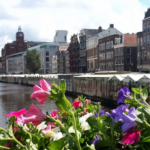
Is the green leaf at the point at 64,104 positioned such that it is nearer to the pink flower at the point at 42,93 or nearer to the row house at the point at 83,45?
the pink flower at the point at 42,93

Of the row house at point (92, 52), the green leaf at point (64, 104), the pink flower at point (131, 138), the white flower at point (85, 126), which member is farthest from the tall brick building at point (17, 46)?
the pink flower at point (131, 138)

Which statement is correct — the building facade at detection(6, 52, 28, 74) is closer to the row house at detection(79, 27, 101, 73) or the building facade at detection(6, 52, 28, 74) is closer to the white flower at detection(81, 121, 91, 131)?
the row house at detection(79, 27, 101, 73)

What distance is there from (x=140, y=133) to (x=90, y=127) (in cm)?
36

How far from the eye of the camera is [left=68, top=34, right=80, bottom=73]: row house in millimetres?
92938

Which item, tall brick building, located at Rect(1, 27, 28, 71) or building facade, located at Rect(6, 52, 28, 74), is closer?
building facade, located at Rect(6, 52, 28, 74)

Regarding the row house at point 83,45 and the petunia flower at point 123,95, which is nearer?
the petunia flower at point 123,95

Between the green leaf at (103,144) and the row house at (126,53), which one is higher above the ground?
the row house at (126,53)

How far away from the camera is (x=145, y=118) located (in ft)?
5.97

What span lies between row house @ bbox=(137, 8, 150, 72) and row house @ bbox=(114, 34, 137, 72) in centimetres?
295

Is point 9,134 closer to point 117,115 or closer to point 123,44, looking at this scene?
point 117,115

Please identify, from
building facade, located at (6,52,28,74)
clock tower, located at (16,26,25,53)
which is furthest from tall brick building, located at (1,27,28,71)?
building facade, located at (6,52,28,74)

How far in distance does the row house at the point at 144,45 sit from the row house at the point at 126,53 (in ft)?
9.69

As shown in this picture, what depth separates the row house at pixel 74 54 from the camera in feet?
305

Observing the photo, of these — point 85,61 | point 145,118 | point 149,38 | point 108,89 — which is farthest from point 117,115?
point 85,61
